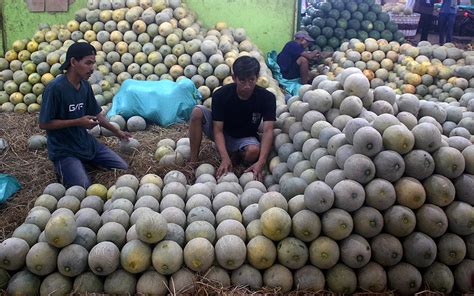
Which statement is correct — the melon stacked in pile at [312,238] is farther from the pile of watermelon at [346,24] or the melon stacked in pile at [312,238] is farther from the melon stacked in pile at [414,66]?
the pile of watermelon at [346,24]

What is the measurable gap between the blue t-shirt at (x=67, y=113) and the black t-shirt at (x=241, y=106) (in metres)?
1.54

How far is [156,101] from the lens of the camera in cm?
700

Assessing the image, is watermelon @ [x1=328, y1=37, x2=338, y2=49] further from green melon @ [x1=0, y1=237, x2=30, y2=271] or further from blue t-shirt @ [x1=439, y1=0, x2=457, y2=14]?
green melon @ [x1=0, y1=237, x2=30, y2=271]

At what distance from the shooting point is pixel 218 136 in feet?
16.5

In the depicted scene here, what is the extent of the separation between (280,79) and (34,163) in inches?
207

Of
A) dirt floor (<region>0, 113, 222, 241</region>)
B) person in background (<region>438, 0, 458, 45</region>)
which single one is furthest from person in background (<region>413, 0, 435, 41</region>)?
dirt floor (<region>0, 113, 222, 241</region>)

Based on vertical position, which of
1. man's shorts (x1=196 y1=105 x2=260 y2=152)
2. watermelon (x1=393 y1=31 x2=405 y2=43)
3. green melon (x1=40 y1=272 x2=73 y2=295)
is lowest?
green melon (x1=40 y1=272 x2=73 y2=295)

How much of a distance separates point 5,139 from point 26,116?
112 centimetres

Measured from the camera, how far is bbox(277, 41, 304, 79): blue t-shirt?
8805 millimetres

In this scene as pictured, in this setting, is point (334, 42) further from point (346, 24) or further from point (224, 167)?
point (224, 167)

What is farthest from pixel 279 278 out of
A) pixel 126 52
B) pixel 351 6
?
pixel 351 6

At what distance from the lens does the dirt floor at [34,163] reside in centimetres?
450

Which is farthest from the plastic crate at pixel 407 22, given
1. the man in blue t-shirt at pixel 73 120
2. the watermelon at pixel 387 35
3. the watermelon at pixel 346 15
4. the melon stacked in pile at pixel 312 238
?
the man in blue t-shirt at pixel 73 120

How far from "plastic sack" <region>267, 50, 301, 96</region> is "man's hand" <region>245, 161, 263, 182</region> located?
14.2 ft
